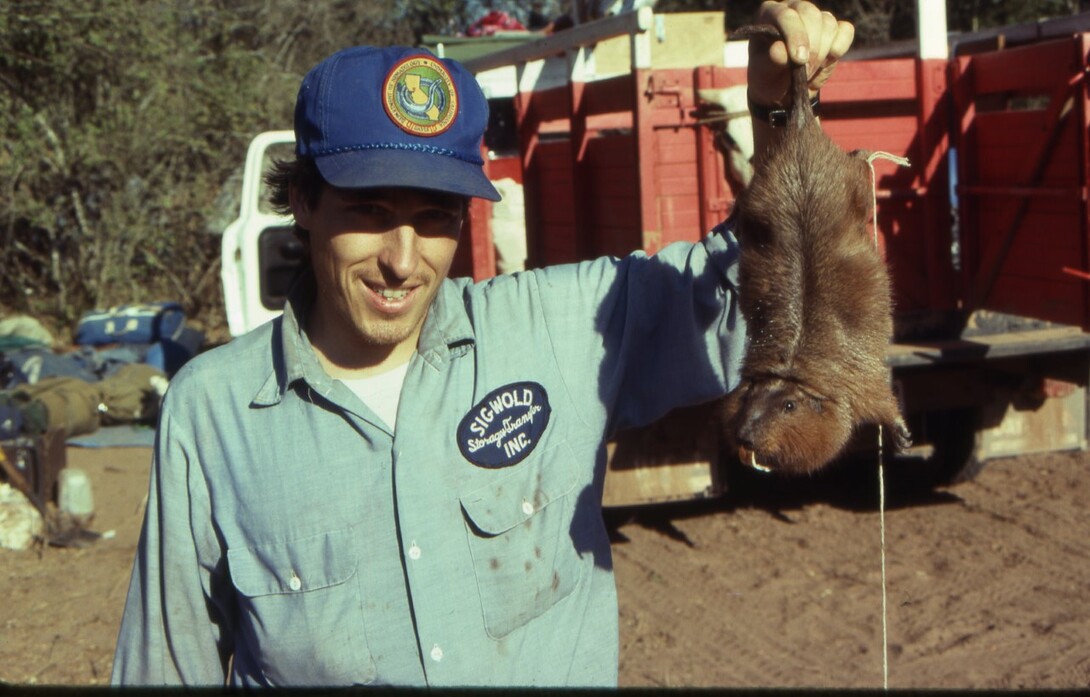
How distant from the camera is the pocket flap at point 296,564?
207cm

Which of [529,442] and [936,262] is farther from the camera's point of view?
[936,262]

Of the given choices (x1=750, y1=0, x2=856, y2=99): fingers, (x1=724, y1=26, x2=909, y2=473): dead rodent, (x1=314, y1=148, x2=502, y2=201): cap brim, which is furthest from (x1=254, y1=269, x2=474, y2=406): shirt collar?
(x1=750, y1=0, x2=856, y2=99): fingers

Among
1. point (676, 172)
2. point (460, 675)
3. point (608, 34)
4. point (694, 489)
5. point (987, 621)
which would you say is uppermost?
Answer: point (608, 34)

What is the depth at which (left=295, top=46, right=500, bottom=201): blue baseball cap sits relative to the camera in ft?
6.85

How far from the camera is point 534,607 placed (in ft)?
6.98

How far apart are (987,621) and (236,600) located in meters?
4.08

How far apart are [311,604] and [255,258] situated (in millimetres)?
6735

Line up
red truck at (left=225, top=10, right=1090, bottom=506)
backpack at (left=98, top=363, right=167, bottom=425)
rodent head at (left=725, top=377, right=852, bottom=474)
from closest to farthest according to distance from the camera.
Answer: rodent head at (left=725, top=377, right=852, bottom=474) < red truck at (left=225, top=10, right=1090, bottom=506) < backpack at (left=98, top=363, right=167, bottom=425)

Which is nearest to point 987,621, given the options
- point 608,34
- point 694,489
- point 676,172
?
point 694,489

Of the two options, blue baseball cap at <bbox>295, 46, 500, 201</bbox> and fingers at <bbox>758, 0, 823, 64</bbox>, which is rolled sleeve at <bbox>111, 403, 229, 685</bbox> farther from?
fingers at <bbox>758, 0, 823, 64</bbox>

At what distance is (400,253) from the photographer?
2.12m

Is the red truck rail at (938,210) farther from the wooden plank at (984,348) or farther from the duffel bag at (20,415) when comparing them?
the duffel bag at (20,415)

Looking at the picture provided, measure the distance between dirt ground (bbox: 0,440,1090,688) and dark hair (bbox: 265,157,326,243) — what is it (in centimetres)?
300

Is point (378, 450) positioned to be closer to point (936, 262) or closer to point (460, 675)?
point (460, 675)
